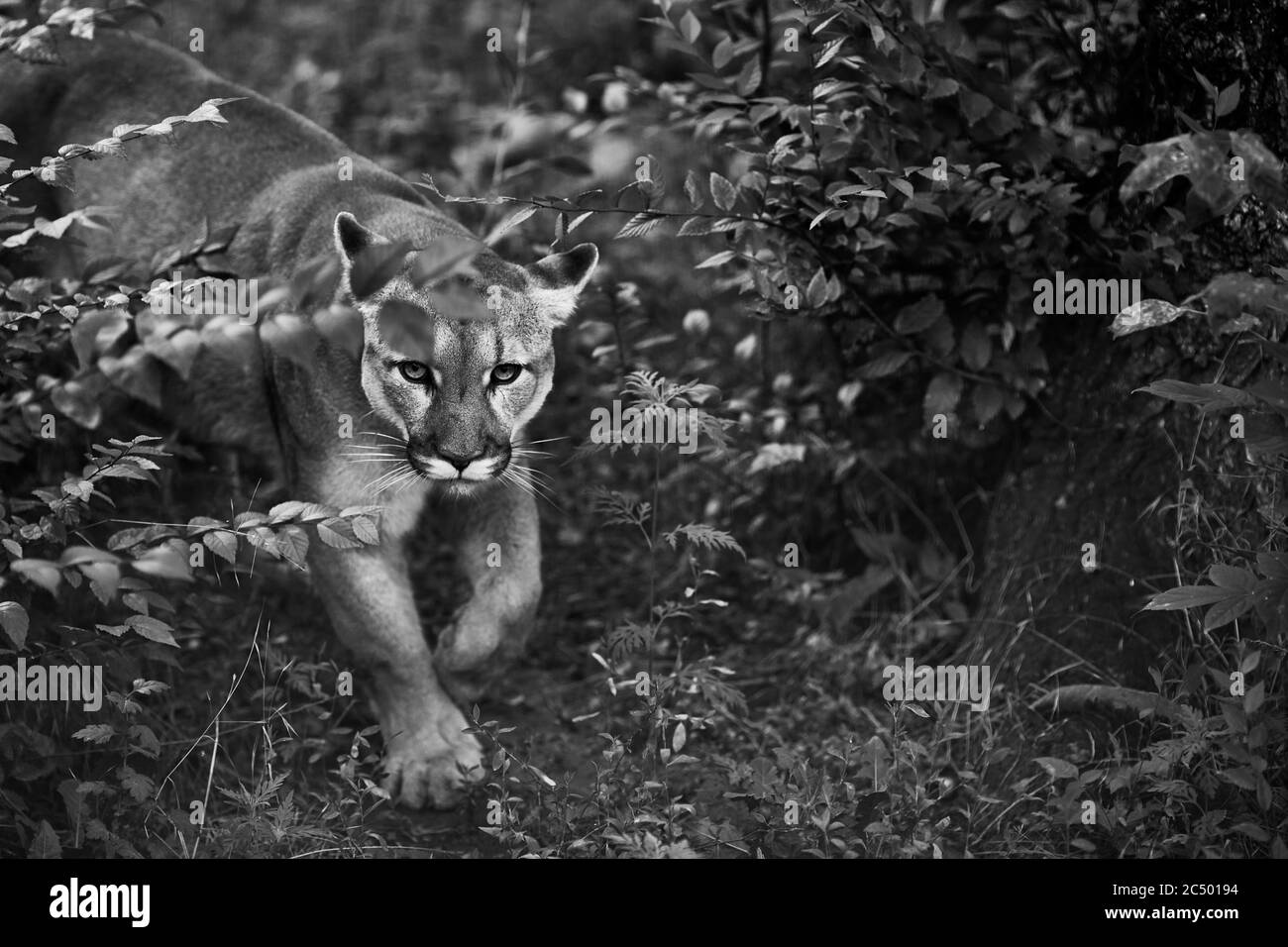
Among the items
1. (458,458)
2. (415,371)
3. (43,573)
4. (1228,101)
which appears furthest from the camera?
(415,371)

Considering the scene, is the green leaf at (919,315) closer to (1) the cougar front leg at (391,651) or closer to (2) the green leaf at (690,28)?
(2) the green leaf at (690,28)

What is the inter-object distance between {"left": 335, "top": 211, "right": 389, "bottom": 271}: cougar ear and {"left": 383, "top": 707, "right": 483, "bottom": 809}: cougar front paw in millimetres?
1825

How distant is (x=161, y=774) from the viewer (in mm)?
5082

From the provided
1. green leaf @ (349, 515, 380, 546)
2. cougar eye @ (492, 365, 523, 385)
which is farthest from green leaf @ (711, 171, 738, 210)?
green leaf @ (349, 515, 380, 546)

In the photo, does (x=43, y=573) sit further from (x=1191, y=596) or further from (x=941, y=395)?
(x=941, y=395)

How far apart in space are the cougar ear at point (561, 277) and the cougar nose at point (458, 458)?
80 cm

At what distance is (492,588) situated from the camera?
5844mm

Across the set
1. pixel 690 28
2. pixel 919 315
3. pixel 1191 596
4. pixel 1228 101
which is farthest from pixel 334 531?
pixel 1228 101

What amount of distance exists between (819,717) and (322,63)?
7.84 metres

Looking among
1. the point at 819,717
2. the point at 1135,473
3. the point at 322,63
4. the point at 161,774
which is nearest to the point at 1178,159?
the point at 1135,473

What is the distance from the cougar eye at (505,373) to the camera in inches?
215

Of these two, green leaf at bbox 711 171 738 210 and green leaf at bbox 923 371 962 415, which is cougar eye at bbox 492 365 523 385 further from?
green leaf at bbox 923 371 962 415

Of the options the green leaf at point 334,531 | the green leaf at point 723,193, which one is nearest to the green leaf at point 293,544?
the green leaf at point 334,531

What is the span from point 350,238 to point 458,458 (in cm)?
94
